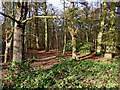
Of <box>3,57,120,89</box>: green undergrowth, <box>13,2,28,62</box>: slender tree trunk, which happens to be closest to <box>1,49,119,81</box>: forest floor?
<box>3,57,120,89</box>: green undergrowth

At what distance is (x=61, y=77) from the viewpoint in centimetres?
621

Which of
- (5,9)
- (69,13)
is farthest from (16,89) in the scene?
(5,9)

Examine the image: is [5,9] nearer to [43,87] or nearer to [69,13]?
[69,13]

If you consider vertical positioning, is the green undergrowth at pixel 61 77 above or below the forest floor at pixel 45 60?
below

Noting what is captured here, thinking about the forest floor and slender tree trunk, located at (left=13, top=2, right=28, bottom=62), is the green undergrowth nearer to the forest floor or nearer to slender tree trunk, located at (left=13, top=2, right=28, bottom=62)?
the forest floor

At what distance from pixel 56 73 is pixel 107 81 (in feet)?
11.7

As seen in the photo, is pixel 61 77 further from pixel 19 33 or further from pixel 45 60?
pixel 19 33

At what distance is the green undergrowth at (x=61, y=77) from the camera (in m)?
5.42

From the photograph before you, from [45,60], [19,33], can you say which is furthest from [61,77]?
[19,33]

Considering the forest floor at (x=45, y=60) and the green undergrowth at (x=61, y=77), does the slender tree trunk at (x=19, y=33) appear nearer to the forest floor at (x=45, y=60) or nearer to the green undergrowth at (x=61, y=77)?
the green undergrowth at (x=61, y=77)

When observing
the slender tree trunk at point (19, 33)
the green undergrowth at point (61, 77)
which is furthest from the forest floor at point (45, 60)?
the slender tree trunk at point (19, 33)

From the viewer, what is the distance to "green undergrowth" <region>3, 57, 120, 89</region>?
5.42m

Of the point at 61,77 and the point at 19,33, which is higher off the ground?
the point at 19,33

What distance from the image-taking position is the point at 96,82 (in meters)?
6.45
